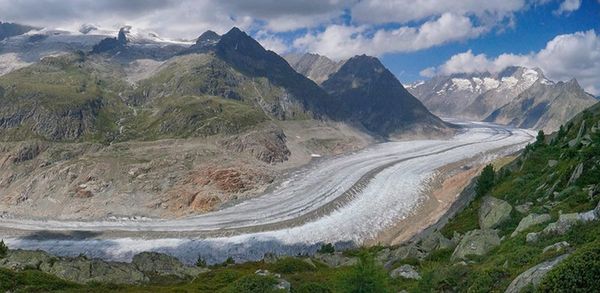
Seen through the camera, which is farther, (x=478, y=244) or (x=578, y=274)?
(x=478, y=244)

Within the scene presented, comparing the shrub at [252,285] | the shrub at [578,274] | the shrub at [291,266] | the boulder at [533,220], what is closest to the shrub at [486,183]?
the shrub at [291,266]

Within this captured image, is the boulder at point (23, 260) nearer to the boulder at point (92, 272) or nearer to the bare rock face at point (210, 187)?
the boulder at point (92, 272)

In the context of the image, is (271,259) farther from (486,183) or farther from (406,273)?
(486,183)

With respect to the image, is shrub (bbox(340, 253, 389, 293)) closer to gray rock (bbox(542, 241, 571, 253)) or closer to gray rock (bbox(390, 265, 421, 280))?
gray rock (bbox(542, 241, 571, 253))

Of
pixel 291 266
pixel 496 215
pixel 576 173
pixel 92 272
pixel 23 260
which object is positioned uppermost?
pixel 576 173

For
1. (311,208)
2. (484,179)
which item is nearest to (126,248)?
(311,208)

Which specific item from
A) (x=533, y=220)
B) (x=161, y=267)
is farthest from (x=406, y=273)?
(x=161, y=267)
